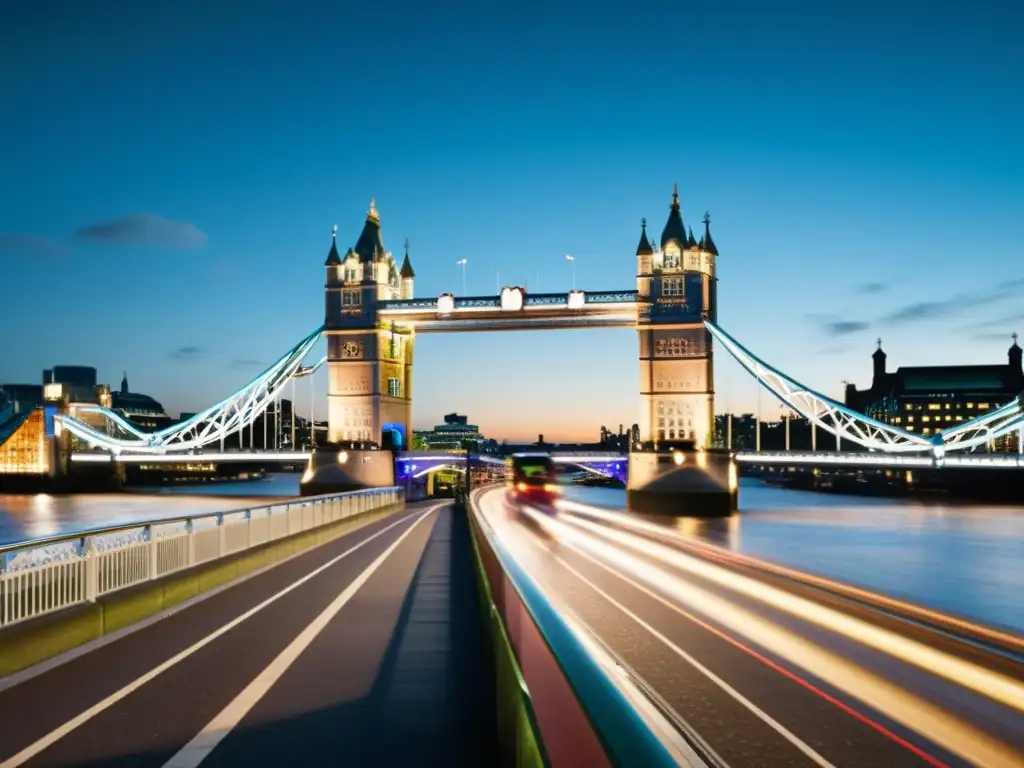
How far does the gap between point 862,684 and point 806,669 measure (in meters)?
1.03

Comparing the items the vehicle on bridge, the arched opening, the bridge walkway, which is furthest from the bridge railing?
the arched opening

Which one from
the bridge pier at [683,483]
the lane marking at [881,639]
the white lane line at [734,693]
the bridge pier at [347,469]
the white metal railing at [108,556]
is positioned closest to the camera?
the white lane line at [734,693]

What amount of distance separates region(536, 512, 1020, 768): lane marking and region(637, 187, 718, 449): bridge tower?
63699mm

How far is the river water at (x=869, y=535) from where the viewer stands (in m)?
38.8

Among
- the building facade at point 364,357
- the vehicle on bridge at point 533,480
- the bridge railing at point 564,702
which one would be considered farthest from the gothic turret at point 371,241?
the bridge railing at point 564,702

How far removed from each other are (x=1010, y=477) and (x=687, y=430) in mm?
42685

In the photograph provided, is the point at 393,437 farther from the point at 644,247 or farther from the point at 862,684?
the point at 862,684

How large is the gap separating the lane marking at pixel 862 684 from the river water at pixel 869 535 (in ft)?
8.74

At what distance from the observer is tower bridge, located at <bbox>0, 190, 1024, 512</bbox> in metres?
80.8

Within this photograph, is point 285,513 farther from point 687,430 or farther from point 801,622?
point 687,430

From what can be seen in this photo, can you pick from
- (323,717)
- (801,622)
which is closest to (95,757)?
(323,717)

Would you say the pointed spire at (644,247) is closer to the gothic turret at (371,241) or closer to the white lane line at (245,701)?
the gothic turret at (371,241)

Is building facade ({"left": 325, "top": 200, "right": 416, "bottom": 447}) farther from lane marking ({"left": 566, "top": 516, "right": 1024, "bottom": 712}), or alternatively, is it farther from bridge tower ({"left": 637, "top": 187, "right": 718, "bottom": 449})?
lane marking ({"left": 566, "top": 516, "right": 1024, "bottom": 712})

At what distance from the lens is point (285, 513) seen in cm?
2245
